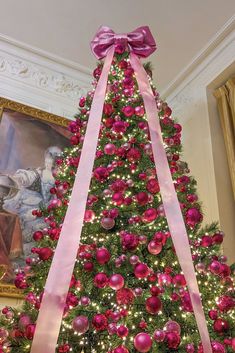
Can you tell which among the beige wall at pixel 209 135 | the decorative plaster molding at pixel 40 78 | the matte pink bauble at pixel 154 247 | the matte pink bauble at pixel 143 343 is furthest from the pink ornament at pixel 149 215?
the decorative plaster molding at pixel 40 78

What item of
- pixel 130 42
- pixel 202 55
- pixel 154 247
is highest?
pixel 202 55

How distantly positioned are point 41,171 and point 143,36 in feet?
4.01

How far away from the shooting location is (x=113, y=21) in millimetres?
2705

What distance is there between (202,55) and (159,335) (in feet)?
8.18

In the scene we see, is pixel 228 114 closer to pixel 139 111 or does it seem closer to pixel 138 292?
pixel 139 111

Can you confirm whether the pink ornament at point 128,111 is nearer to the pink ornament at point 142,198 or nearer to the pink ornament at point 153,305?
the pink ornament at point 142,198

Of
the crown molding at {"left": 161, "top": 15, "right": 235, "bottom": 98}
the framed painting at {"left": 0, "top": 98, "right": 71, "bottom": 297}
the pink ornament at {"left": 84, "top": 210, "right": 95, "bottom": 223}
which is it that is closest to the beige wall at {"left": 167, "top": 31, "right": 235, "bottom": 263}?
the crown molding at {"left": 161, "top": 15, "right": 235, "bottom": 98}

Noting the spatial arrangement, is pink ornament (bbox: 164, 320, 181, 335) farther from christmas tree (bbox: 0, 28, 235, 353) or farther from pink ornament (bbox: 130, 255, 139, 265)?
pink ornament (bbox: 130, 255, 139, 265)

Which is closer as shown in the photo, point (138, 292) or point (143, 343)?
point (143, 343)

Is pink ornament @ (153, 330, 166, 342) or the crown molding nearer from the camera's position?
pink ornament @ (153, 330, 166, 342)

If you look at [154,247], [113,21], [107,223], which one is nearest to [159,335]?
[154,247]

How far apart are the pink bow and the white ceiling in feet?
2.84

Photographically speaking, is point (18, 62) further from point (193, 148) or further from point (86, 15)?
point (193, 148)

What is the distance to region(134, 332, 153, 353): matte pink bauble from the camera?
2.90ft
